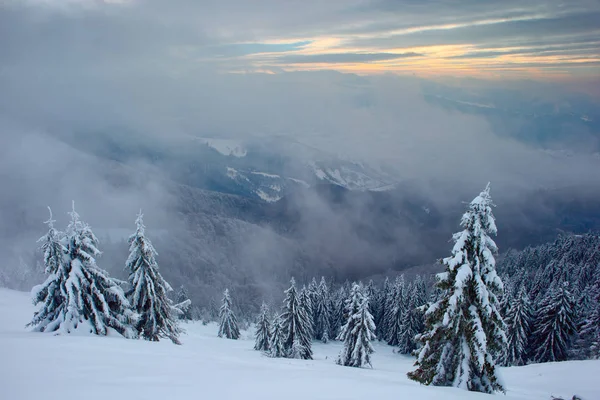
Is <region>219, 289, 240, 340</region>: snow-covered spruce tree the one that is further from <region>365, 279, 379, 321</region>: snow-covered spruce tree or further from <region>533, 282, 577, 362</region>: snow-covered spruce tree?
<region>533, 282, 577, 362</region>: snow-covered spruce tree

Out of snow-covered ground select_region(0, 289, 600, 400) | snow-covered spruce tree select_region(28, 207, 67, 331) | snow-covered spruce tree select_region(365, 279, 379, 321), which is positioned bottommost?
snow-covered spruce tree select_region(365, 279, 379, 321)

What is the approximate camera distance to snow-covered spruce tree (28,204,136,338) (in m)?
Result: 13.6

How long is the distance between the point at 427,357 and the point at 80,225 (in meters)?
16.2

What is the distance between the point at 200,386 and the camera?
718cm

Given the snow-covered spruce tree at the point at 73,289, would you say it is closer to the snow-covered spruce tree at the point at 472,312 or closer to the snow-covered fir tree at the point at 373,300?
the snow-covered spruce tree at the point at 472,312

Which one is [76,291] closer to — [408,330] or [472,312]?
[472,312]

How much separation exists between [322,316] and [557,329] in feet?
122

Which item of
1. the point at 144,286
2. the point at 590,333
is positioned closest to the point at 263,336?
the point at 144,286

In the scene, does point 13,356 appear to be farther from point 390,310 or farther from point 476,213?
point 390,310

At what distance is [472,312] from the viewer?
1170cm

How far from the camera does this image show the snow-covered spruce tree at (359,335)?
110ft

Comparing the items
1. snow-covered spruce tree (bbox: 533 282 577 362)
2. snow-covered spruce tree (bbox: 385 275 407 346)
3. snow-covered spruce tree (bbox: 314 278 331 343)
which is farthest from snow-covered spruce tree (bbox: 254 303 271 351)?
snow-covered spruce tree (bbox: 533 282 577 362)

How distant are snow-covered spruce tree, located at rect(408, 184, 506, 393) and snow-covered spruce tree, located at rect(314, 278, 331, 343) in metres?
53.0

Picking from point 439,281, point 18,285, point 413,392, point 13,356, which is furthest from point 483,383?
point 18,285
